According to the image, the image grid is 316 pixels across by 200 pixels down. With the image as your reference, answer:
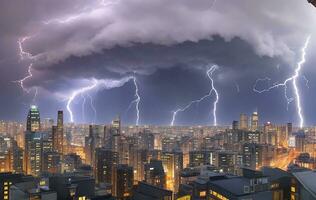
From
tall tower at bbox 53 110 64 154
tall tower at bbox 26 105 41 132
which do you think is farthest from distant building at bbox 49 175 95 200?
tall tower at bbox 26 105 41 132

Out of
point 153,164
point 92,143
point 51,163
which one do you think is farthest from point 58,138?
point 153,164

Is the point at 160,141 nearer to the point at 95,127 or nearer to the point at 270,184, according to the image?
the point at 95,127

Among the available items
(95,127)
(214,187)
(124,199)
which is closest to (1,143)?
(95,127)

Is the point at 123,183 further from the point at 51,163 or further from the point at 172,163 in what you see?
the point at 51,163

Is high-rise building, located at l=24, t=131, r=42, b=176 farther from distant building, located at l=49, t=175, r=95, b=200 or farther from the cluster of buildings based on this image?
distant building, located at l=49, t=175, r=95, b=200

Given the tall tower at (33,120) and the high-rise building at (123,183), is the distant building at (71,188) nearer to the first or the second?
the high-rise building at (123,183)

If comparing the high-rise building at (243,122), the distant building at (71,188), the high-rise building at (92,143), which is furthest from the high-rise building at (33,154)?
the high-rise building at (243,122)
